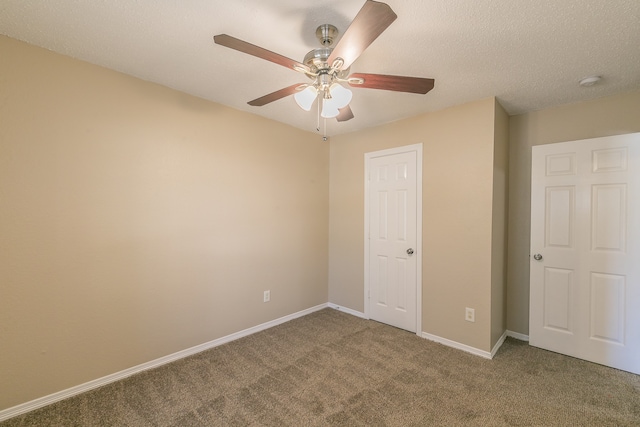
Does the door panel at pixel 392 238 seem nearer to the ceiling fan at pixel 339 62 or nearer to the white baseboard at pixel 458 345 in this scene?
the white baseboard at pixel 458 345

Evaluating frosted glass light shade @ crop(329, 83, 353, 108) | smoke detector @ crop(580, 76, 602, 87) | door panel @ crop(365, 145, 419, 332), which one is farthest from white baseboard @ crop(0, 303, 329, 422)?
smoke detector @ crop(580, 76, 602, 87)

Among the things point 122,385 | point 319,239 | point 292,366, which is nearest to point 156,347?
point 122,385

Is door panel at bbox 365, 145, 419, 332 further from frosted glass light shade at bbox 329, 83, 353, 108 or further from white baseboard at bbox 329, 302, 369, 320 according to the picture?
frosted glass light shade at bbox 329, 83, 353, 108

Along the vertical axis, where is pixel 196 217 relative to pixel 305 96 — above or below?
below

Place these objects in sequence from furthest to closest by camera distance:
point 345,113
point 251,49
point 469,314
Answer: point 469,314 → point 345,113 → point 251,49

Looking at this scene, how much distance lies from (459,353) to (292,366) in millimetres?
1560

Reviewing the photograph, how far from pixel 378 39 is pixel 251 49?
0.84 metres

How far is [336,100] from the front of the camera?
69.7 inches

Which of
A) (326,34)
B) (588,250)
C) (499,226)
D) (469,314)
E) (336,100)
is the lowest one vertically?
(469,314)

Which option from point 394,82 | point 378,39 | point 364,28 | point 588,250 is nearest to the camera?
point 364,28

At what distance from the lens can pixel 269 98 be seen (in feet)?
6.13

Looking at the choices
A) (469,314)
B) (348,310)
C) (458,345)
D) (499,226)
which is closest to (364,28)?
(499,226)

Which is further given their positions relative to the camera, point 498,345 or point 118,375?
point 498,345

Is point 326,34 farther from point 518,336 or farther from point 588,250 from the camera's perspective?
point 518,336
